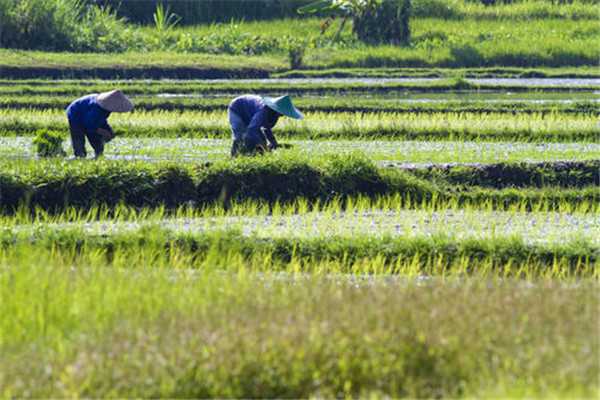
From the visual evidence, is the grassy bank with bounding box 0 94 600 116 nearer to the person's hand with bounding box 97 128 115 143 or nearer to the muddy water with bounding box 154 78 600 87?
the muddy water with bounding box 154 78 600 87

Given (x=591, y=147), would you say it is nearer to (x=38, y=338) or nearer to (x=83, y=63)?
(x=38, y=338)

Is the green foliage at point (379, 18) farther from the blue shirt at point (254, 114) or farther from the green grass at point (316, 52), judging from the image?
the blue shirt at point (254, 114)

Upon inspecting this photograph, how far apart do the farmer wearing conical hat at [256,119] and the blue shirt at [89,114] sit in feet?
4.03

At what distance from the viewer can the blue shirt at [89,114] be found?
11664 millimetres

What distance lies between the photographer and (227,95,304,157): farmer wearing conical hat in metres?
10.6

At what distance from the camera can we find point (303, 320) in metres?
5.29

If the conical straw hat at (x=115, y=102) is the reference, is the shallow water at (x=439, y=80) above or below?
below

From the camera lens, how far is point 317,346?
512cm

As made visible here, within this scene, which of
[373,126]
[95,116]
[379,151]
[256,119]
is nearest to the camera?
[256,119]

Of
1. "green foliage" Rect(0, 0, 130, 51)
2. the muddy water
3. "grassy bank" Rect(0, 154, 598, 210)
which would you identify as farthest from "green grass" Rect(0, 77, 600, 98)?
"grassy bank" Rect(0, 154, 598, 210)

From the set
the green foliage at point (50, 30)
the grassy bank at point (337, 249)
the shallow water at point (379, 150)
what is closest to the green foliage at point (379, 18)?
the green foliage at point (50, 30)

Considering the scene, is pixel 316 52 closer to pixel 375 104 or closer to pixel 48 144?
pixel 375 104

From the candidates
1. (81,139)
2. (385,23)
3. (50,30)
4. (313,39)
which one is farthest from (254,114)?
(313,39)

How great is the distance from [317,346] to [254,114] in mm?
Result: 6320
